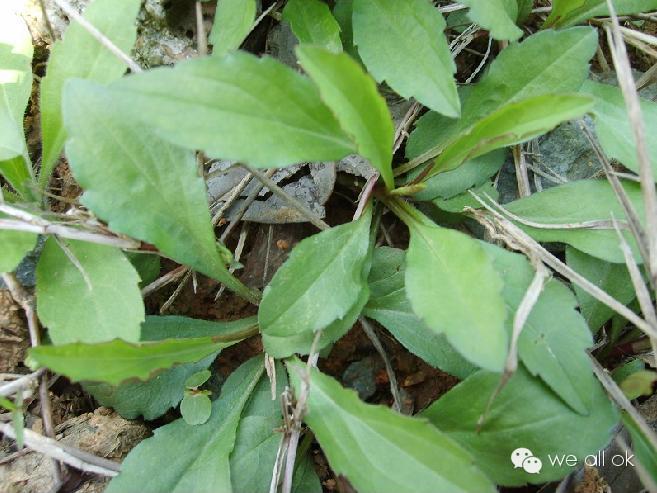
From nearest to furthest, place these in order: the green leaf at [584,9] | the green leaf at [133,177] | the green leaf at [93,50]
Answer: the green leaf at [133,177] < the green leaf at [93,50] < the green leaf at [584,9]

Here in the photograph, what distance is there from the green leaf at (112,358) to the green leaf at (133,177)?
16cm

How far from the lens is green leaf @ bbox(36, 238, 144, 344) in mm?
948

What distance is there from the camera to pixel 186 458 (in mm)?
1024

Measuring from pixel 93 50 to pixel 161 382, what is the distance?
0.60 metres

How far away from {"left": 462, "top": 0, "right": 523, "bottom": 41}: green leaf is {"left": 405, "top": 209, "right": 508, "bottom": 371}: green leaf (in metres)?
0.36

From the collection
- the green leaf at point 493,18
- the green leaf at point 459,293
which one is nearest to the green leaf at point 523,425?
the green leaf at point 459,293

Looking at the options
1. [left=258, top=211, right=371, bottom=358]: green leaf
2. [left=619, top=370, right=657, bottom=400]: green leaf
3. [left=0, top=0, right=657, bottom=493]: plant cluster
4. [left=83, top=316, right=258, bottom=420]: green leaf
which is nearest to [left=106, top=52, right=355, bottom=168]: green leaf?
[left=0, top=0, right=657, bottom=493]: plant cluster

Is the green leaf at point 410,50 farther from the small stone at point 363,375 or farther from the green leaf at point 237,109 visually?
the small stone at point 363,375

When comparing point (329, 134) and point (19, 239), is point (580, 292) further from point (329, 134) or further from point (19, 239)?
point (19, 239)

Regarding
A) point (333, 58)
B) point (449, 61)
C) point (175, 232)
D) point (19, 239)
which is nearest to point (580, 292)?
point (449, 61)

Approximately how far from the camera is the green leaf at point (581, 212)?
3.33 ft

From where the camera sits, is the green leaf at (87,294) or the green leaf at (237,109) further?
the green leaf at (87,294)

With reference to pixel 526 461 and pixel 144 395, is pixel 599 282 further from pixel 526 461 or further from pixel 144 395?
pixel 144 395

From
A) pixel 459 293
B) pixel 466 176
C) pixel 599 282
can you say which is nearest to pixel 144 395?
pixel 459 293
